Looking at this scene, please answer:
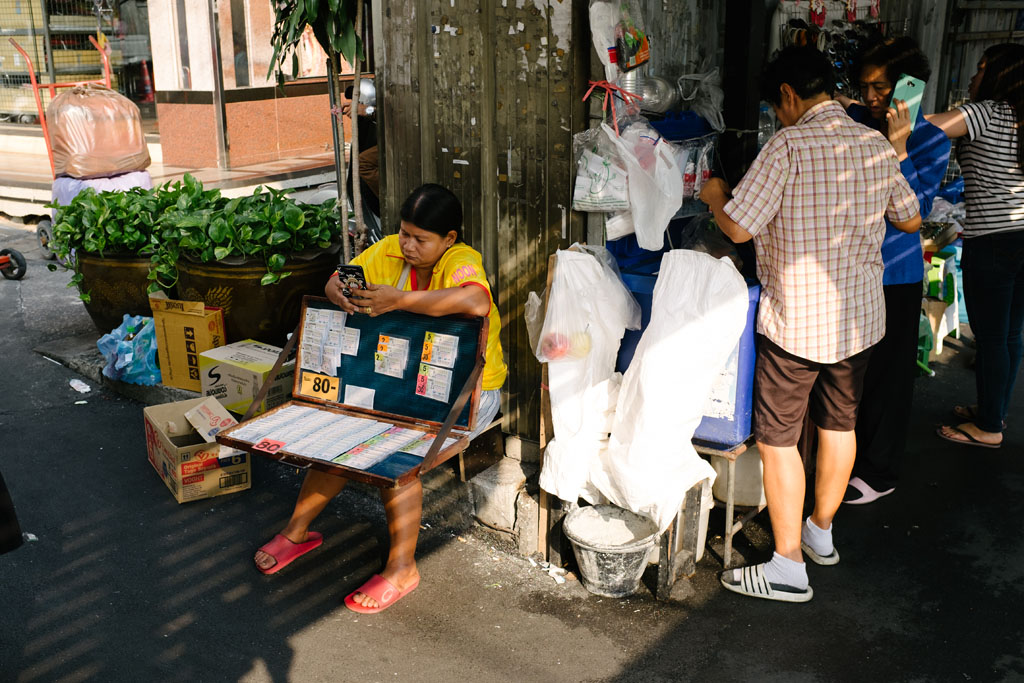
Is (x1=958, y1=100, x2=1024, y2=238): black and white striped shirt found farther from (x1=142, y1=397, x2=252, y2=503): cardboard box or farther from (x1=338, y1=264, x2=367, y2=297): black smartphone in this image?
(x1=142, y1=397, x2=252, y2=503): cardboard box

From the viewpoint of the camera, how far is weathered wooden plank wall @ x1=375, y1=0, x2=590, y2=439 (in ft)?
11.8

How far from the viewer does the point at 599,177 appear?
349cm

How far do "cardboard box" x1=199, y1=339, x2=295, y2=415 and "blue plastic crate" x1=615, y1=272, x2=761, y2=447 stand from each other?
202 cm

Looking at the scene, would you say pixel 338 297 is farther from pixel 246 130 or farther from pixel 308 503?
pixel 246 130

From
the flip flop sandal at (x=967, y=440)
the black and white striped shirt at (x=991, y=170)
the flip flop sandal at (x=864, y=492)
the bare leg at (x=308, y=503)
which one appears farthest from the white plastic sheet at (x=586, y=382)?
the flip flop sandal at (x=967, y=440)

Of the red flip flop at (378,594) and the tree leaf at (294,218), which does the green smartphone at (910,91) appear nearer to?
the red flip flop at (378,594)

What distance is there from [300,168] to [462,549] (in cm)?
930

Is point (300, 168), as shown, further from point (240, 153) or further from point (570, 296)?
point (570, 296)

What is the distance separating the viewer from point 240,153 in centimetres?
1246

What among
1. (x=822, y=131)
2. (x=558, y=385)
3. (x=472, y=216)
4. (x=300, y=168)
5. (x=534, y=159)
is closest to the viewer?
(x=822, y=131)

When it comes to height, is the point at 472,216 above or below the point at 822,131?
below

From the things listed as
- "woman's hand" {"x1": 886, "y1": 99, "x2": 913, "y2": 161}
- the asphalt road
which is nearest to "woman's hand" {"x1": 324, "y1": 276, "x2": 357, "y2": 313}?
the asphalt road

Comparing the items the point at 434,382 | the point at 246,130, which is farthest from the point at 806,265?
the point at 246,130

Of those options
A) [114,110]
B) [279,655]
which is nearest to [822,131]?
[279,655]
